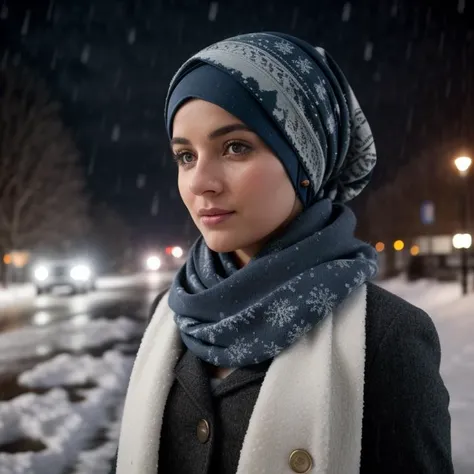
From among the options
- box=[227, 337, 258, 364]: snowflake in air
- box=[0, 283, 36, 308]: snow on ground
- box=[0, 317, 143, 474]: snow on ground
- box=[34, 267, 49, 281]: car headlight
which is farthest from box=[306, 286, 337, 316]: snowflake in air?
box=[34, 267, 49, 281]: car headlight

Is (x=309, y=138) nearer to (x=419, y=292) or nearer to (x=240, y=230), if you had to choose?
(x=240, y=230)

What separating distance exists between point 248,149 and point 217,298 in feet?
1.65

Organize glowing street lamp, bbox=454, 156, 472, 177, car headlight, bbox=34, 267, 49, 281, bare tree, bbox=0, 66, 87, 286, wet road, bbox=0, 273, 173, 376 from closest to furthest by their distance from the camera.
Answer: wet road, bbox=0, 273, 173, 376
glowing street lamp, bbox=454, 156, 472, 177
car headlight, bbox=34, 267, 49, 281
bare tree, bbox=0, 66, 87, 286

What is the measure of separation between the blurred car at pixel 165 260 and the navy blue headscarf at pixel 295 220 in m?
54.7

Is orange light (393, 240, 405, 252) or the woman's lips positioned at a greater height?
orange light (393, 240, 405, 252)

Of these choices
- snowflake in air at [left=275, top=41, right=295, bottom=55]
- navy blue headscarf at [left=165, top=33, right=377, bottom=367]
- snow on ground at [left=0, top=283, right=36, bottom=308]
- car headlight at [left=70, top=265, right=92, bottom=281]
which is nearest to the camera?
navy blue headscarf at [left=165, top=33, right=377, bottom=367]

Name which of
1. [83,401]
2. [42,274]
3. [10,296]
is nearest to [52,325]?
[83,401]

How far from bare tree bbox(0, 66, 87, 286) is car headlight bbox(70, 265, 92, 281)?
5.61m

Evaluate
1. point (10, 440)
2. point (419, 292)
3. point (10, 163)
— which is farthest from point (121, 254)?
point (10, 440)

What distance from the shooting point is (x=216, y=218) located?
1772 millimetres

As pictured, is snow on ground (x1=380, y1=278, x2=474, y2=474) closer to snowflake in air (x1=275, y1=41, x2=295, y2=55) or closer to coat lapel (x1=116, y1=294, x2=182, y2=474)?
coat lapel (x1=116, y1=294, x2=182, y2=474)

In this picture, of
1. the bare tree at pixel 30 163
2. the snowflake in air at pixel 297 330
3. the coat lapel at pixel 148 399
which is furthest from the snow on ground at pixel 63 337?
the bare tree at pixel 30 163

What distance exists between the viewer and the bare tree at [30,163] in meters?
26.7

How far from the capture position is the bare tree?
26.7m
